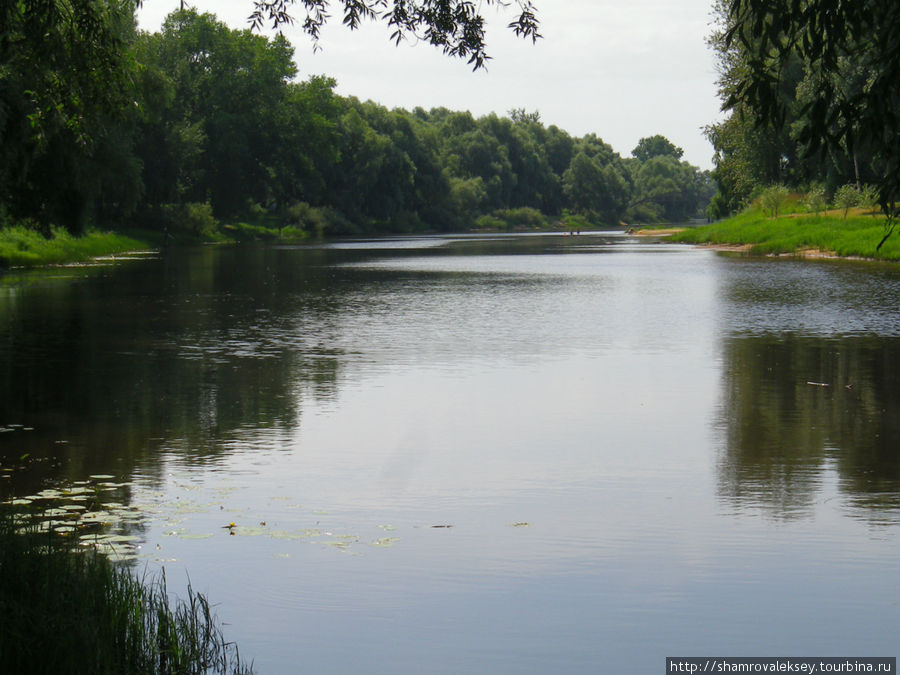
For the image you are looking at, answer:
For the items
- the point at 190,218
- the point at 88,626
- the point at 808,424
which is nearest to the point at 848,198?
the point at 190,218

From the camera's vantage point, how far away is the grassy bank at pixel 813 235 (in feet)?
173

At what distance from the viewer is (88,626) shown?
5.97 metres

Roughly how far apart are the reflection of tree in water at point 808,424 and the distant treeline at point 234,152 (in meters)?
→ 8.43

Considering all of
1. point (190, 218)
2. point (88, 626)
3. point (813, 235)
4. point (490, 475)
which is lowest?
point (490, 475)

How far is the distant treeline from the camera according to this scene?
85.9 feet

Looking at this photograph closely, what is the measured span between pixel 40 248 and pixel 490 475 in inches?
1617

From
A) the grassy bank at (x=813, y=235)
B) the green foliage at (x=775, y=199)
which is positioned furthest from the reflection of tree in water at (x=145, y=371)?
the green foliage at (x=775, y=199)

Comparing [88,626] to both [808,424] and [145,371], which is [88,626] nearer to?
[808,424]

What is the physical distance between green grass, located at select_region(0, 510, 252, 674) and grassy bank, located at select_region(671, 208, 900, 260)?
142 ft

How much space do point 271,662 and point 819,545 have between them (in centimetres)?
450

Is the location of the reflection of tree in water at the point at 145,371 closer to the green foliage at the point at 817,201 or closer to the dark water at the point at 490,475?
the dark water at the point at 490,475

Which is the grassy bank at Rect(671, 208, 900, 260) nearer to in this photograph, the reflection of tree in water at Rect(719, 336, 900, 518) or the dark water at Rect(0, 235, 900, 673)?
the reflection of tree in water at Rect(719, 336, 900, 518)

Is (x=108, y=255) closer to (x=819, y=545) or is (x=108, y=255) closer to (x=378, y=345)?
(x=378, y=345)

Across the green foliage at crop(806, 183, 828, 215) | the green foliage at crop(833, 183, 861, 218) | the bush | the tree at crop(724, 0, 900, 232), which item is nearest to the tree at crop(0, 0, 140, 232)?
the tree at crop(724, 0, 900, 232)
